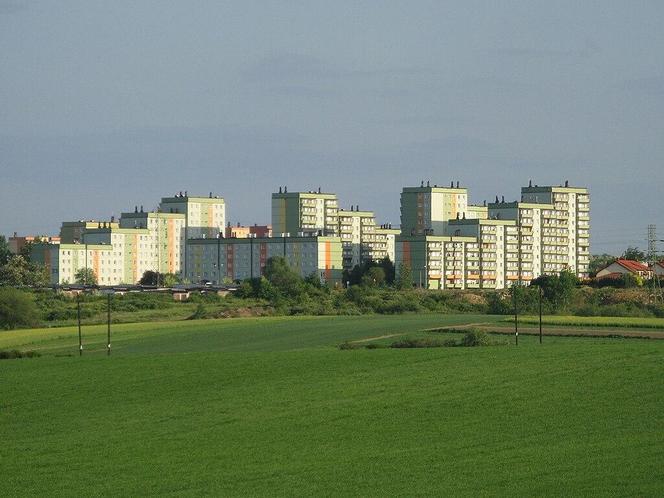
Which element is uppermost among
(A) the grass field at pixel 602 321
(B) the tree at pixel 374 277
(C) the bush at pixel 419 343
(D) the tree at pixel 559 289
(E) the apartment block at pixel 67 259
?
(E) the apartment block at pixel 67 259

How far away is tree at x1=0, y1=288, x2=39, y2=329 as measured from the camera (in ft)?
308

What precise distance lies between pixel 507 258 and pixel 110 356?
134 metres

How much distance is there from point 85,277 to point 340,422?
499 ft

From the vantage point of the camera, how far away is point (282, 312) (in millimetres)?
113438

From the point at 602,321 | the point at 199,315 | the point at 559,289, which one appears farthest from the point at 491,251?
the point at 602,321

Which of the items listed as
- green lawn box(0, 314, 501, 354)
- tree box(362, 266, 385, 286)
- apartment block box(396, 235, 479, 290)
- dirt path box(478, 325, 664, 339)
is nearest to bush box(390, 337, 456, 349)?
green lawn box(0, 314, 501, 354)

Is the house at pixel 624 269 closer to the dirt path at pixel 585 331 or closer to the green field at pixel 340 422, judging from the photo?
the dirt path at pixel 585 331

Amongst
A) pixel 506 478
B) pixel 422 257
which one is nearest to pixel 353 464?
pixel 506 478

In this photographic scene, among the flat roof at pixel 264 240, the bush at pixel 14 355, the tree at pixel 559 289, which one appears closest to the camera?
the bush at pixel 14 355

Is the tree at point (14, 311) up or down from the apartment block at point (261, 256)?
down

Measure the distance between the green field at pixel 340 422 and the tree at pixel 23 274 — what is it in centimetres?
12055

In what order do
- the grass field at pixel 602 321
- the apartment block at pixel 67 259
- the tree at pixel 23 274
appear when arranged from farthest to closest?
1. the apartment block at pixel 67 259
2. the tree at pixel 23 274
3. the grass field at pixel 602 321

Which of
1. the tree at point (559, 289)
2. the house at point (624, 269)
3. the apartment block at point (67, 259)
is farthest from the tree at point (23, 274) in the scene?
the tree at point (559, 289)

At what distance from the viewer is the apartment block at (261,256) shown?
18312 cm
